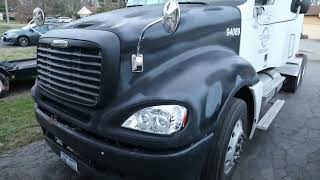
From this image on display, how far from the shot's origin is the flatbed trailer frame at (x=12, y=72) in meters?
7.80

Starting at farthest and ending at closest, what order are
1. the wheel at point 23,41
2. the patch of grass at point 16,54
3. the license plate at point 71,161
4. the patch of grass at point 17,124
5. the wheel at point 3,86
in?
the wheel at point 23,41 < the patch of grass at point 16,54 < the wheel at point 3,86 < the patch of grass at point 17,124 < the license plate at point 71,161

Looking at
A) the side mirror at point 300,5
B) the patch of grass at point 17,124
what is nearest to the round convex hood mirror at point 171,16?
the side mirror at point 300,5

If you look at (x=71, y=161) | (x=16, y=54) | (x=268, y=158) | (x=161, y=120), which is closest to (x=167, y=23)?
(x=161, y=120)

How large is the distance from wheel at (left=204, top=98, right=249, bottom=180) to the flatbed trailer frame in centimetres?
569

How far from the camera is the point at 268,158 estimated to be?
184 inches

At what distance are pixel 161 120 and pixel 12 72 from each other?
6202 millimetres

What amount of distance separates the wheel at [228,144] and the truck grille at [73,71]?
112 cm

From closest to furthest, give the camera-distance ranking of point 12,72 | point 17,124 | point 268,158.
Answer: point 268,158 < point 17,124 < point 12,72

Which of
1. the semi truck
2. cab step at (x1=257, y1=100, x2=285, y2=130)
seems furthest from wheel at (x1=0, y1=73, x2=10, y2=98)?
cab step at (x1=257, y1=100, x2=285, y2=130)

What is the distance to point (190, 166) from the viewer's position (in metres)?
2.89

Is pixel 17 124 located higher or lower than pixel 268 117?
lower

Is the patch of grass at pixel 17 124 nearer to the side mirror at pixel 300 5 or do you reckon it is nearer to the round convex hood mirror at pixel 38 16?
the round convex hood mirror at pixel 38 16

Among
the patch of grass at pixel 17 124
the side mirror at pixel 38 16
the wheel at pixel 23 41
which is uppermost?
the side mirror at pixel 38 16

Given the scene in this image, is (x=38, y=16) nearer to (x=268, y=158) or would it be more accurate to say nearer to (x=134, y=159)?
(x=134, y=159)
